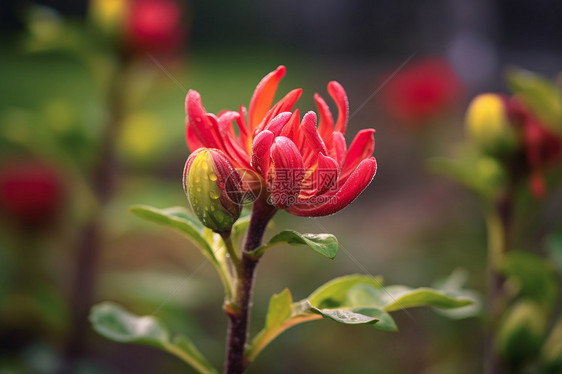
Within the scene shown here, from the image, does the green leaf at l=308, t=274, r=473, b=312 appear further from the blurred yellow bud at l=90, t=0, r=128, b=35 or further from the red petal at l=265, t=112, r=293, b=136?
the blurred yellow bud at l=90, t=0, r=128, b=35

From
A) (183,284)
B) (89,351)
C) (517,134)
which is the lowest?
(89,351)

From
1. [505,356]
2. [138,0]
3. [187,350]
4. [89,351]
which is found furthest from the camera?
[89,351]

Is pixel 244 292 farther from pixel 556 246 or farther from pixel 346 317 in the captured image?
pixel 556 246

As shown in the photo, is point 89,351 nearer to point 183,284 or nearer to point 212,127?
point 183,284

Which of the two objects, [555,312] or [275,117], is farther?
[555,312]

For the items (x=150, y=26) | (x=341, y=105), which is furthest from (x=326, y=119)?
(x=150, y=26)

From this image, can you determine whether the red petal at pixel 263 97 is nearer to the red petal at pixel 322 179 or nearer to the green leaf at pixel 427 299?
the red petal at pixel 322 179

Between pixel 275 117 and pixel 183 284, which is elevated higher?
pixel 275 117

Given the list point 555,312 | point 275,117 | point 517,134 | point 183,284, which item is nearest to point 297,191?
point 275,117
